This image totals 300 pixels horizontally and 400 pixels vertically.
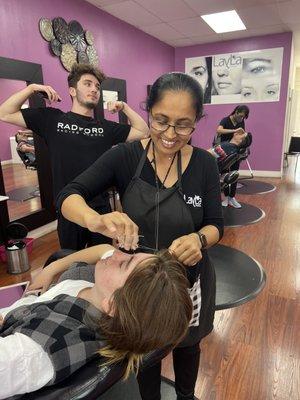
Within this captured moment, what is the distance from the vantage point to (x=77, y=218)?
0.96 metres

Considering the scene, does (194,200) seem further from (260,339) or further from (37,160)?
(37,160)

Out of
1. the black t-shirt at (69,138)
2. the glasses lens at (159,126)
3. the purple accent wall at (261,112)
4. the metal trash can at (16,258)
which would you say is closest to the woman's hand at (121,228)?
the glasses lens at (159,126)

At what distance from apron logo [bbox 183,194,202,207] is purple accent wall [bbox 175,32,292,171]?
5.44m

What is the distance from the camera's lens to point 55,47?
3229mm

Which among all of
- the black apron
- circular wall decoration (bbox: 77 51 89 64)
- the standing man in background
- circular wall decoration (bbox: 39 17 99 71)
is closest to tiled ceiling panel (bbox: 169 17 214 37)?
circular wall decoration (bbox: 39 17 99 71)

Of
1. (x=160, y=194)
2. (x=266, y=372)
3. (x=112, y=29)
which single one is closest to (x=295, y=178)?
(x=112, y=29)

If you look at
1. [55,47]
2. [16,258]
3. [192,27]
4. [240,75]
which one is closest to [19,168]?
[16,258]

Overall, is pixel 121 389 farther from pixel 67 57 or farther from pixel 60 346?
pixel 67 57

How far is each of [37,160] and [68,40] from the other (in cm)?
135

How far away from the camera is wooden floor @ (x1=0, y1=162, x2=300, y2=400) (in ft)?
4.95

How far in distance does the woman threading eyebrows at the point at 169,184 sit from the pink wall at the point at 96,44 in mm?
2331

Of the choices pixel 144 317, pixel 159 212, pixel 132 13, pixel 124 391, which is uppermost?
pixel 132 13

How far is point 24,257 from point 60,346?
2207 millimetres

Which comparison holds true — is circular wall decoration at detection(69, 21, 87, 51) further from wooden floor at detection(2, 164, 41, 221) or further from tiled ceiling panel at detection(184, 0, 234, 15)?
wooden floor at detection(2, 164, 41, 221)
